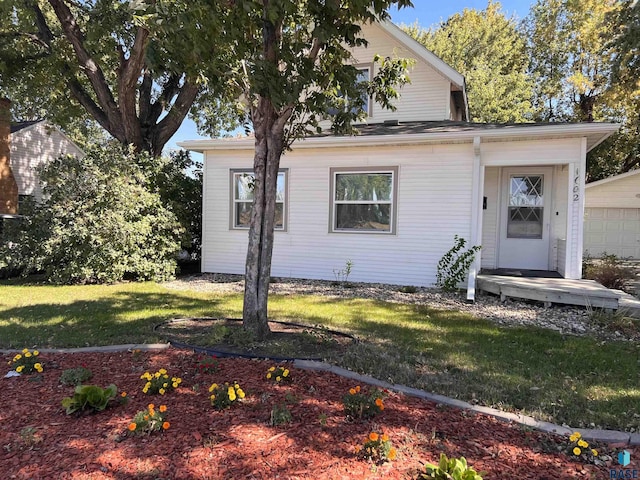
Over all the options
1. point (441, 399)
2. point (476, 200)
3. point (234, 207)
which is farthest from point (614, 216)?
point (441, 399)

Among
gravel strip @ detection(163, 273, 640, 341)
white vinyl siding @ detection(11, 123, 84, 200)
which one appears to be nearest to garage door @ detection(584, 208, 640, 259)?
gravel strip @ detection(163, 273, 640, 341)

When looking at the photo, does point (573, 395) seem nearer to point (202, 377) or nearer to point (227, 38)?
point (202, 377)

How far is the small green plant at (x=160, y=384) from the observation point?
3028 mm

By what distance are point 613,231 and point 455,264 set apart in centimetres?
1183

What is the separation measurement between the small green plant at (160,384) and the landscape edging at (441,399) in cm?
107

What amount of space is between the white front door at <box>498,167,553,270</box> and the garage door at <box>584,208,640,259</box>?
29.2 feet

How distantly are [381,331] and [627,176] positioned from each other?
50.6 feet

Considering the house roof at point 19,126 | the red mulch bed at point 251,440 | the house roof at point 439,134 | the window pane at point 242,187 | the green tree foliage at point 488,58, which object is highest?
the green tree foliage at point 488,58

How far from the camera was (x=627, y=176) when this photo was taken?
51.5ft

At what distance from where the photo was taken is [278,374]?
3.35 meters

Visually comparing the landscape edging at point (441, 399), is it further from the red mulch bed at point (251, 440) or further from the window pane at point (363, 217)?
the window pane at point (363, 217)

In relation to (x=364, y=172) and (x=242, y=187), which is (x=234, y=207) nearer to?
(x=242, y=187)

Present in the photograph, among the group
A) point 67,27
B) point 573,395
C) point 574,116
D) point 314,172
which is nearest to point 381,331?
point 573,395

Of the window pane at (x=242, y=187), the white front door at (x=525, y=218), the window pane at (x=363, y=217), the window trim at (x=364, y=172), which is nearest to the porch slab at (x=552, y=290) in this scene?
the white front door at (x=525, y=218)
